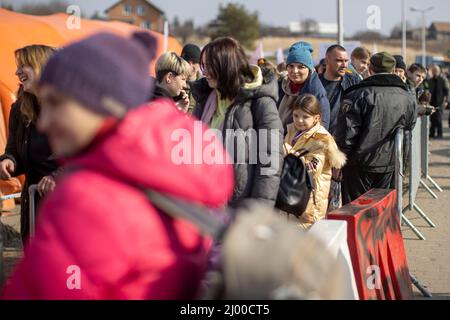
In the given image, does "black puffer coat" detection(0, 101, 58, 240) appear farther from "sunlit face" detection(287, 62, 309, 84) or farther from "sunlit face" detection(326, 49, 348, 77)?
"sunlit face" detection(326, 49, 348, 77)

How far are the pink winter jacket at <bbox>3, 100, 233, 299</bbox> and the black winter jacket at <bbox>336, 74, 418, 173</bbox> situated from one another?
519cm

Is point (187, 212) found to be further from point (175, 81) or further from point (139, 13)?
point (139, 13)

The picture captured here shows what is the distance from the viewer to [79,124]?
2.01 meters

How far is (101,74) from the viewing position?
2.02m

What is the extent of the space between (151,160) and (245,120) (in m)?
2.34

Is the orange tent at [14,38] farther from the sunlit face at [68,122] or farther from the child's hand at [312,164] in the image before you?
the sunlit face at [68,122]

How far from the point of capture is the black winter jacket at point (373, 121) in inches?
280

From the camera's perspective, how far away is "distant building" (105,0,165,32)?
98938 mm

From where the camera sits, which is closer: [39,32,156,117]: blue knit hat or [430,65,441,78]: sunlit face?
[39,32,156,117]: blue knit hat

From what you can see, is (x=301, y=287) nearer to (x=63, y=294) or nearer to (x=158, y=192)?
(x=158, y=192)

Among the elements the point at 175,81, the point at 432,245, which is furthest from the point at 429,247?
the point at 175,81

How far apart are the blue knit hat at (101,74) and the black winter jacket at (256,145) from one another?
6.99 feet

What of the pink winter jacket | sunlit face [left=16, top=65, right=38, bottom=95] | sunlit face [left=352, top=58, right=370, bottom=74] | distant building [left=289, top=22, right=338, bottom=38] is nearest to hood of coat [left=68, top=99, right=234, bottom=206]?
the pink winter jacket
